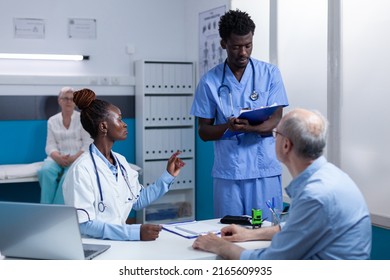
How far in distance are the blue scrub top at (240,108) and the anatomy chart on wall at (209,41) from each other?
1492 millimetres

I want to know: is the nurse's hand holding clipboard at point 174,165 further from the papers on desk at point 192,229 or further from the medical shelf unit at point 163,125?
the medical shelf unit at point 163,125

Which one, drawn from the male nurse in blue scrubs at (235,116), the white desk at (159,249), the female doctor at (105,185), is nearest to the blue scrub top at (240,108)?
the male nurse in blue scrubs at (235,116)

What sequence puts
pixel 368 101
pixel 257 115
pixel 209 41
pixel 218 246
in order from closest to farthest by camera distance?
1. pixel 218 246
2. pixel 257 115
3. pixel 368 101
4. pixel 209 41

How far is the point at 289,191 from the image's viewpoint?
67.9 inches

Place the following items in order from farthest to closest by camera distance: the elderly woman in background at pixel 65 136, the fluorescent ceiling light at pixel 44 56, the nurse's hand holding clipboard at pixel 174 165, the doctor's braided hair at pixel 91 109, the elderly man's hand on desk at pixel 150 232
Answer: the fluorescent ceiling light at pixel 44 56 < the elderly woman in background at pixel 65 136 < the nurse's hand holding clipboard at pixel 174 165 < the doctor's braided hair at pixel 91 109 < the elderly man's hand on desk at pixel 150 232

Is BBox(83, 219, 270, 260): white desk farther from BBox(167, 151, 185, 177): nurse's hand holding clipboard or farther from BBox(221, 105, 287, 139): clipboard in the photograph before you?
BBox(221, 105, 287, 139): clipboard

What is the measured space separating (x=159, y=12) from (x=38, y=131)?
155 centimetres

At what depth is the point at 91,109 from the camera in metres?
2.30

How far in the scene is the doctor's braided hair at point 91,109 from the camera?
229 centimetres

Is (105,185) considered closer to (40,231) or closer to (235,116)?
(40,231)

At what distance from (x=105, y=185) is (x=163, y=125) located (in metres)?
2.84

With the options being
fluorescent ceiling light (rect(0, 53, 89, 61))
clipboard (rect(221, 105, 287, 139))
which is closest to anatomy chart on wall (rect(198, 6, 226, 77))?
fluorescent ceiling light (rect(0, 53, 89, 61))

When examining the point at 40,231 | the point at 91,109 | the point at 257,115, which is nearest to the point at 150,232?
the point at 40,231
